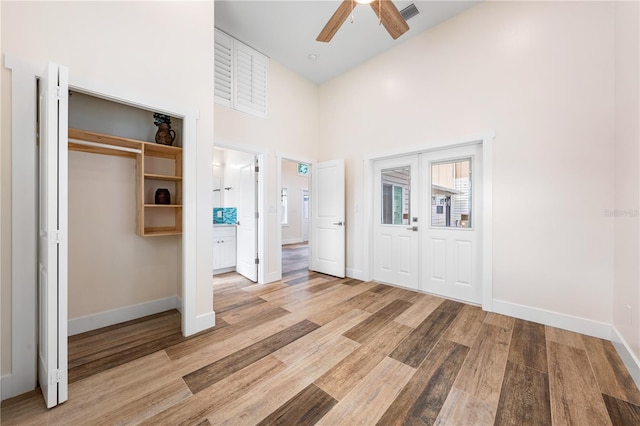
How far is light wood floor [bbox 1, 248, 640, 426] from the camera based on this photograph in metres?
1.43

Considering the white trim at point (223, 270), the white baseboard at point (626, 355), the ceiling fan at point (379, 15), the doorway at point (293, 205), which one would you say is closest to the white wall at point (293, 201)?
the doorway at point (293, 205)

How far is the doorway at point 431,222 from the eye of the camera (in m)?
3.16

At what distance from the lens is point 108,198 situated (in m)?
2.58

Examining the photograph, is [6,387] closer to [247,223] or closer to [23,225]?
[23,225]

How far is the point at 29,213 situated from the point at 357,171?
383cm

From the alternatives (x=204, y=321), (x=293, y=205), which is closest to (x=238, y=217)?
(x=204, y=321)

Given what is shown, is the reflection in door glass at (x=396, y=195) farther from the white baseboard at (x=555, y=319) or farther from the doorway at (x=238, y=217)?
the doorway at (x=238, y=217)

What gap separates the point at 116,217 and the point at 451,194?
13.7 feet

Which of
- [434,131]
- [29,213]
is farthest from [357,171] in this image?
[29,213]

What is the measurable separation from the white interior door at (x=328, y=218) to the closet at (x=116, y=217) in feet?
7.98

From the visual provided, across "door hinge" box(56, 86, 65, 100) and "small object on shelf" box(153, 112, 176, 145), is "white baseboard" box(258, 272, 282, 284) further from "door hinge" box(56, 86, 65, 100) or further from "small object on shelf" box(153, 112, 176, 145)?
"door hinge" box(56, 86, 65, 100)

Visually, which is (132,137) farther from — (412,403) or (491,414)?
(491,414)

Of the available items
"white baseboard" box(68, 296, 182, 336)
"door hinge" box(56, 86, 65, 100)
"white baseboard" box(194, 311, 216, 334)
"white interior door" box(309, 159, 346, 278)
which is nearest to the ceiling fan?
"white interior door" box(309, 159, 346, 278)

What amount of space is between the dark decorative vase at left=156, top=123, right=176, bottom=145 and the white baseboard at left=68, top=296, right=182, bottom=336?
6.25 feet
